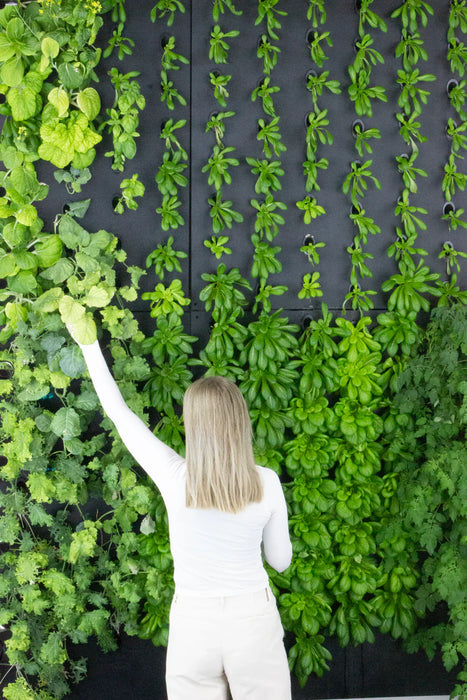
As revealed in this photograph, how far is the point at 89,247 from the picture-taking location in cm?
216

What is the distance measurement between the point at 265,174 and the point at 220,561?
155 cm

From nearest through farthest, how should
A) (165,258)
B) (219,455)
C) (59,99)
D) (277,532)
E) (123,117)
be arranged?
1. (219,455)
2. (277,532)
3. (59,99)
4. (123,117)
5. (165,258)

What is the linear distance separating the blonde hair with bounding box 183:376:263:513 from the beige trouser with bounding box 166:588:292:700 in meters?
0.23

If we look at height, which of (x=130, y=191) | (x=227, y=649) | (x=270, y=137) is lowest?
(x=227, y=649)

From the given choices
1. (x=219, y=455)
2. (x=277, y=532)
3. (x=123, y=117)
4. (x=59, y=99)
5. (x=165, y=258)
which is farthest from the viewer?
(x=165, y=258)

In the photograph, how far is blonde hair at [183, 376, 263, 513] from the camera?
51.5 inches

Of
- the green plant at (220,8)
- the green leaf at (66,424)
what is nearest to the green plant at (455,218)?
the green plant at (220,8)

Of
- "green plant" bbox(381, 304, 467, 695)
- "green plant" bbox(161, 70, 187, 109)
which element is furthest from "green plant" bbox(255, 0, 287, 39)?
"green plant" bbox(381, 304, 467, 695)

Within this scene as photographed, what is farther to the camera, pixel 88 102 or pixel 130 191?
pixel 130 191

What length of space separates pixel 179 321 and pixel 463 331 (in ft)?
3.45

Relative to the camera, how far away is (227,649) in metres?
1.32

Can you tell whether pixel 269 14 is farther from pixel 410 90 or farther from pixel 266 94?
pixel 410 90

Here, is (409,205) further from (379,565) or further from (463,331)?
(379,565)

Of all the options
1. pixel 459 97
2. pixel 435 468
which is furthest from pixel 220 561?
pixel 459 97
